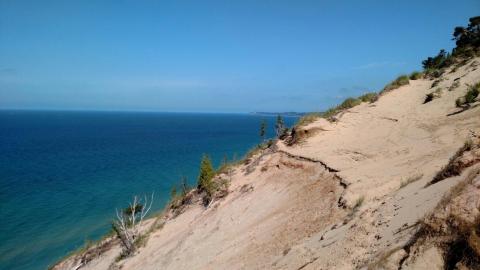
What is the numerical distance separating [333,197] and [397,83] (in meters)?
17.6

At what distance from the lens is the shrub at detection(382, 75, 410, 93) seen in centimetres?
2510

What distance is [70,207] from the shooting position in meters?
37.7

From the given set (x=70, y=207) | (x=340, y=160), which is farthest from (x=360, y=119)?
(x=70, y=207)

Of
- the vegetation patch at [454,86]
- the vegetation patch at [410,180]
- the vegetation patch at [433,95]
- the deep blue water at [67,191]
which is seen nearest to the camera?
the vegetation patch at [410,180]

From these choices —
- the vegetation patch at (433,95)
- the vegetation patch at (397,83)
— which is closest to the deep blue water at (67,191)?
the vegetation patch at (397,83)

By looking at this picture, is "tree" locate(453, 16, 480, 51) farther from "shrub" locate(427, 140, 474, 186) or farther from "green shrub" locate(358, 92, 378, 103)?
"shrub" locate(427, 140, 474, 186)

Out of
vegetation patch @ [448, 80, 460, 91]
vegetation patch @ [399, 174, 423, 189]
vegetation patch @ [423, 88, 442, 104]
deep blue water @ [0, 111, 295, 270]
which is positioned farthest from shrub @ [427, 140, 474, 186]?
deep blue water @ [0, 111, 295, 270]

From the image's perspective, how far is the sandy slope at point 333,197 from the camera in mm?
7004

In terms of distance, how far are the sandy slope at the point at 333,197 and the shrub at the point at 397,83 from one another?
204cm

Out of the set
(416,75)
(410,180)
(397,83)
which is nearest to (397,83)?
(397,83)

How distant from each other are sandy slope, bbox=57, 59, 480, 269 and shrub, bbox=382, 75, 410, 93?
6.69 ft

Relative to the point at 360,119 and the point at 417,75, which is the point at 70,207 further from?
the point at 417,75

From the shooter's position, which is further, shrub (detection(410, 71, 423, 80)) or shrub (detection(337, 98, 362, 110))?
shrub (detection(410, 71, 423, 80))

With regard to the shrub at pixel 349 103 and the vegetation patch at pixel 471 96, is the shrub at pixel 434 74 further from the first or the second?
the vegetation patch at pixel 471 96
